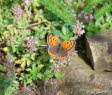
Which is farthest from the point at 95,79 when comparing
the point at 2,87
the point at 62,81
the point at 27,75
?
the point at 2,87

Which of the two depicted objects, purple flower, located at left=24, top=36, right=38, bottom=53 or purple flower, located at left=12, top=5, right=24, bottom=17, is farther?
purple flower, located at left=12, top=5, right=24, bottom=17

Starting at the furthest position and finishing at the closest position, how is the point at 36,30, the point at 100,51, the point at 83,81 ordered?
the point at 36,30 → the point at 100,51 → the point at 83,81

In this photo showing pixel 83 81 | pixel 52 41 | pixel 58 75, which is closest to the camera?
pixel 52 41

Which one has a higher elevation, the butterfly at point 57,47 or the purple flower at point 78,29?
the purple flower at point 78,29

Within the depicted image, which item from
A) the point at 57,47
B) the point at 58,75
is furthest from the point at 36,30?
the point at 57,47

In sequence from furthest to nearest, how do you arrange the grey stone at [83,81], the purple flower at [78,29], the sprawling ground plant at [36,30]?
the purple flower at [78,29] < the sprawling ground plant at [36,30] < the grey stone at [83,81]

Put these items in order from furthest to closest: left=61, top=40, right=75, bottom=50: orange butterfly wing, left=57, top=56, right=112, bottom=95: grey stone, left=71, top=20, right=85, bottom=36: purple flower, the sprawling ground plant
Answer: left=71, top=20, right=85, bottom=36: purple flower, the sprawling ground plant, left=57, top=56, right=112, bottom=95: grey stone, left=61, top=40, right=75, bottom=50: orange butterfly wing

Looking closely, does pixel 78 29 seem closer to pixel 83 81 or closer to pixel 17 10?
pixel 83 81

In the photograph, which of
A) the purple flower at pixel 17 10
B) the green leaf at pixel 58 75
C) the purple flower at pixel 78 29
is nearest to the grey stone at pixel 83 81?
the green leaf at pixel 58 75

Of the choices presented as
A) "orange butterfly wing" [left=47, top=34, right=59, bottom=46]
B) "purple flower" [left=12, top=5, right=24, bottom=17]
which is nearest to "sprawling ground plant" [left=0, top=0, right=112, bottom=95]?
"purple flower" [left=12, top=5, right=24, bottom=17]

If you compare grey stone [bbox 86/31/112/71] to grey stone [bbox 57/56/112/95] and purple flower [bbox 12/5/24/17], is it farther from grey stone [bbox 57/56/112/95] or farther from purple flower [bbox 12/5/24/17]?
purple flower [bbox 12/5/24/17]

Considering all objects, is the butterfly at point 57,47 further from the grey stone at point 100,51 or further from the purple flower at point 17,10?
the purple flower at point 17,10
